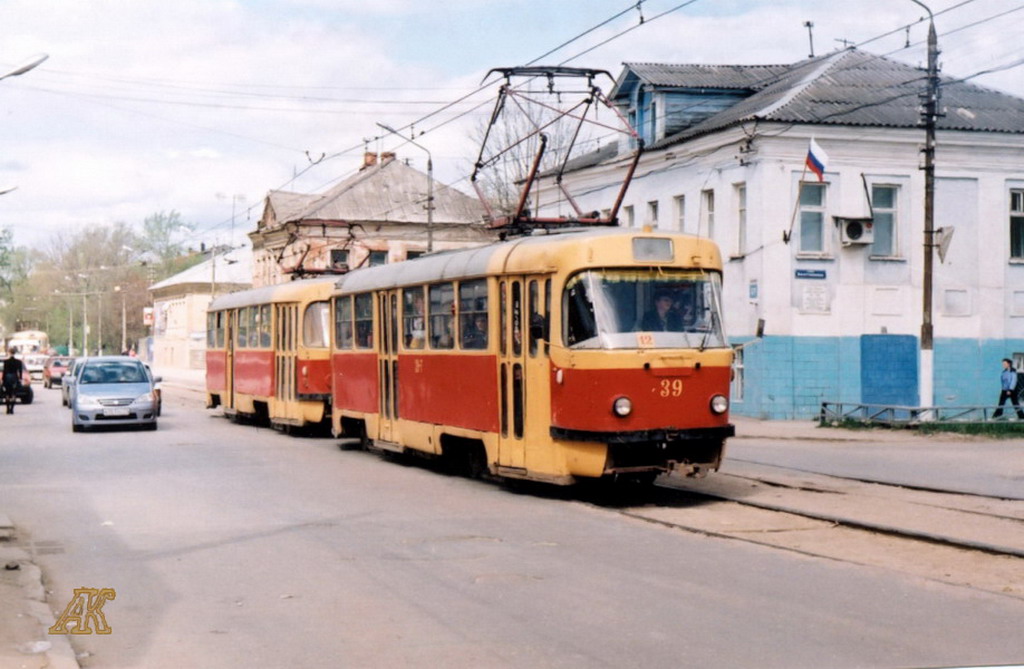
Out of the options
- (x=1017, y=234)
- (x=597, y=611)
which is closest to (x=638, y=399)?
(x=597, y=611)

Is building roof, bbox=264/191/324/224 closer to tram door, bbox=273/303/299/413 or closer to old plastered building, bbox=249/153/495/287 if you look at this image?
old plastered building, bbox=249/153/495/287

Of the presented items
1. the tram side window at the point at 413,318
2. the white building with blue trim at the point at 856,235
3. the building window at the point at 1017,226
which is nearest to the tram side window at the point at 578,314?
the tram side window at the point at 413,318

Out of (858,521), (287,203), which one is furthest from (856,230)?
(287,203)

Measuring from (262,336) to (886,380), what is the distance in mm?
14640

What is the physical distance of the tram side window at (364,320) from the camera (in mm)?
21031

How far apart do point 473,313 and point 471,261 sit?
0.66 m

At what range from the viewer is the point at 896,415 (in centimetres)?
3222

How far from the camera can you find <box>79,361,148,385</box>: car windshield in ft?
94.5

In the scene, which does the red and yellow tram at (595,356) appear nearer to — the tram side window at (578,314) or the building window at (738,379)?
the tram side window at (578,314)

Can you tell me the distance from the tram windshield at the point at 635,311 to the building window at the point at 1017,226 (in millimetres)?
22075

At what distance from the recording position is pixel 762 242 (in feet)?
105

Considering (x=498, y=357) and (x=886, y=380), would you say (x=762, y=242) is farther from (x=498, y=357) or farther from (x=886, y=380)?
(x=498, y=357)

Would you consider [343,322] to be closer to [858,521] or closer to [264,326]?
[264,326]

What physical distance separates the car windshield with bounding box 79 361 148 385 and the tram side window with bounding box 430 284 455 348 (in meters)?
12.6
